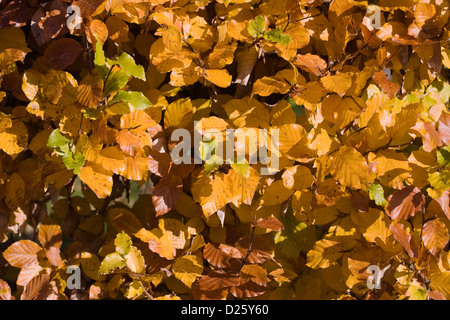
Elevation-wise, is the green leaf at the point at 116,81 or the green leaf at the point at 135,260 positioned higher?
the green leaf at the point at 116,81

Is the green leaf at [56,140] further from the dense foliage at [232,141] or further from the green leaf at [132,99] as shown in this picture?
the green leaf at [132,99]

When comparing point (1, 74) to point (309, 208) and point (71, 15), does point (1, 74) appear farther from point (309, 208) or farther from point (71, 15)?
point (309, 208)

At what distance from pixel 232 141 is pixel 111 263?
0.39 meters

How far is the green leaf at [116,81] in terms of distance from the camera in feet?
3.56

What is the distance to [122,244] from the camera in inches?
47.8

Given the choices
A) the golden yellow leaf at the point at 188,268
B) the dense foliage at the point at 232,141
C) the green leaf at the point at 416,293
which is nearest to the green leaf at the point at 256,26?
the dense foliage at the point at 232,141

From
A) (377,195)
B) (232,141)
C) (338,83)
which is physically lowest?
(377,195)

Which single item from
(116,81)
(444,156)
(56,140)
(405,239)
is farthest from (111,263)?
(444,156)

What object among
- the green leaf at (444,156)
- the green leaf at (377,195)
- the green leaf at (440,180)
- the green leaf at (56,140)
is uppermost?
the green leaf at (56,140)

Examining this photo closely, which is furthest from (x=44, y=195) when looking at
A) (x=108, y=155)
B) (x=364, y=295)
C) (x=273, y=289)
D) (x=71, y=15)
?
(x=364, y=295)

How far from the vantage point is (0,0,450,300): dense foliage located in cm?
116

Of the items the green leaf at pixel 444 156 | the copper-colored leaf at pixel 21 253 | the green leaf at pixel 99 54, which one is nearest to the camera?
the green leaf at pixel 99 54

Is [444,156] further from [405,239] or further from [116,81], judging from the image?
[116,81]

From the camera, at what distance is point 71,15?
1.17 metres
